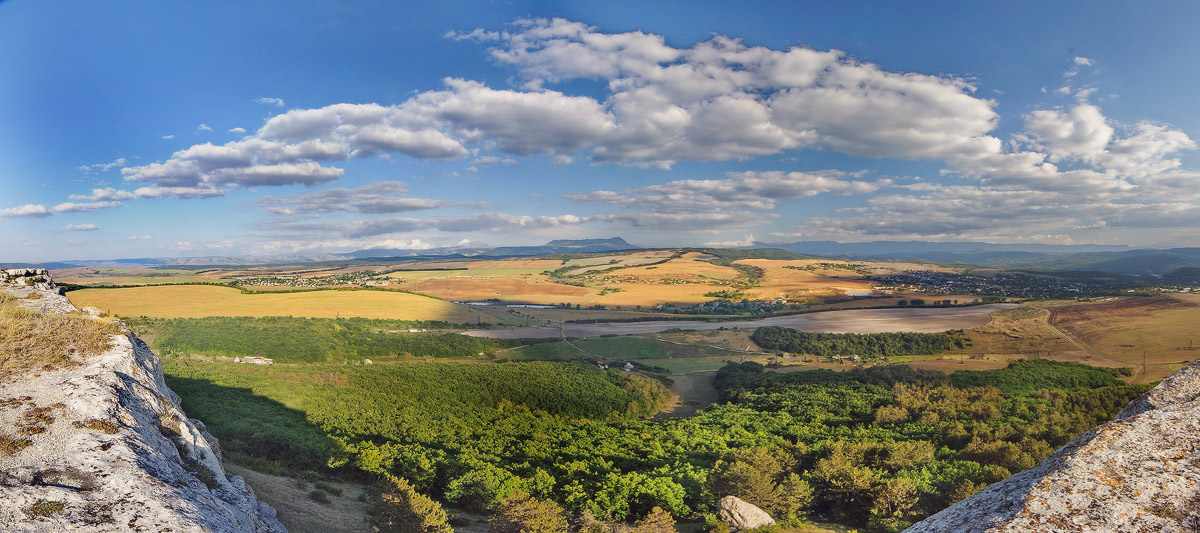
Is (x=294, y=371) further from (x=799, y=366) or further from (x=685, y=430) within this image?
(x=799, y=366)

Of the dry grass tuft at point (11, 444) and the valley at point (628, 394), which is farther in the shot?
the valley at point (628, 394)

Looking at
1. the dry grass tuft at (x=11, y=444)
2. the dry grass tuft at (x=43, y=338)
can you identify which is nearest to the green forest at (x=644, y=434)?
the dry grass tuft at (x=43, y=338)

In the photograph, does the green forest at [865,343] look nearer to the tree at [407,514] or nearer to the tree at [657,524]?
the tree at [657,524]

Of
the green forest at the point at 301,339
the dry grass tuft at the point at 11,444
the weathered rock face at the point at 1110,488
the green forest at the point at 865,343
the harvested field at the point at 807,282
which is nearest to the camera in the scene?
the weathered rock face at the point at 1110,488

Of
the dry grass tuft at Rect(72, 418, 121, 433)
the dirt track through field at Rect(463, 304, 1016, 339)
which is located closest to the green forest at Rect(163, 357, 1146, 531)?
the dry grass tuft at Rect(72, 418, 121, 433)

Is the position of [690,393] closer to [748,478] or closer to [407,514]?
[748,478]

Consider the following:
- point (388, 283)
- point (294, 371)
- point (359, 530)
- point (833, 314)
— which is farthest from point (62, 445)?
point (388, 283)
